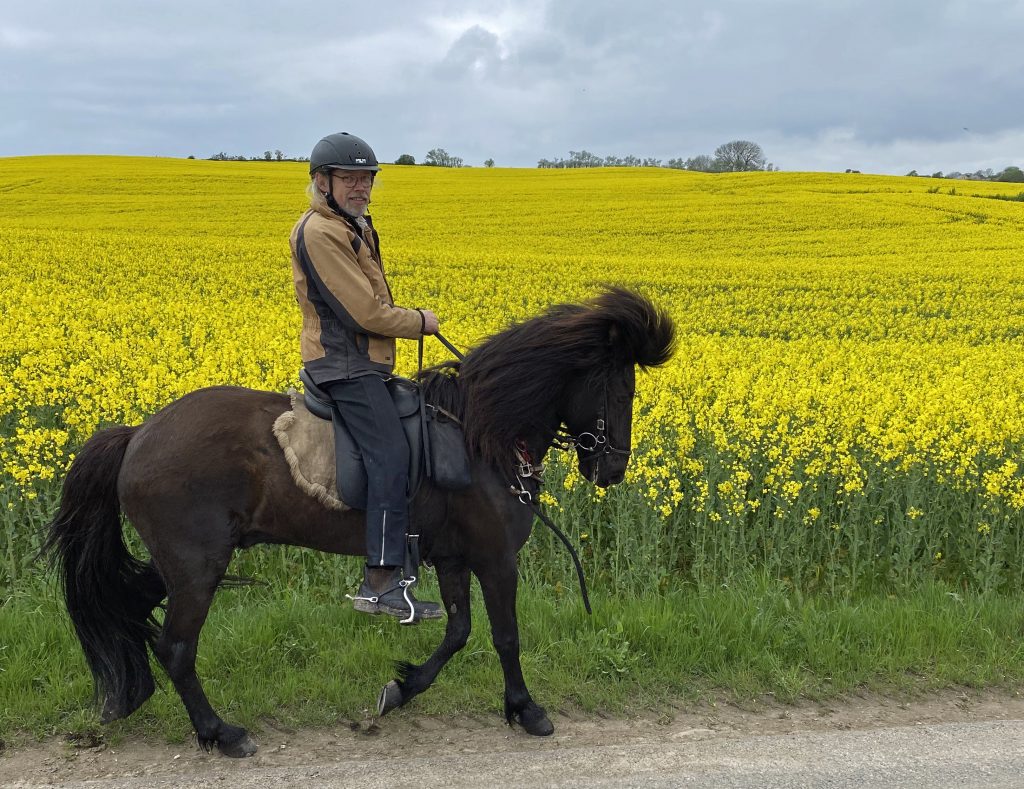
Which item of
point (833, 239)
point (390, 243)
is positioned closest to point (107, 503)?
point (390, 243)

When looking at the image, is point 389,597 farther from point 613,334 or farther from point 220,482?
point 613,334

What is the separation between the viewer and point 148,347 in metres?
10.9

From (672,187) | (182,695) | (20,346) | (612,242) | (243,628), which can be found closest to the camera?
(182,695)

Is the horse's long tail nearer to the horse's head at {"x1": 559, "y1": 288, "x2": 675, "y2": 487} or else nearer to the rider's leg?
the rider's leg

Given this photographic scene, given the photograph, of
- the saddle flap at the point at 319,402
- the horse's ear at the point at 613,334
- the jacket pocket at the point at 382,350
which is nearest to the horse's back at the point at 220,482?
the saddle flap at the point at 319,402

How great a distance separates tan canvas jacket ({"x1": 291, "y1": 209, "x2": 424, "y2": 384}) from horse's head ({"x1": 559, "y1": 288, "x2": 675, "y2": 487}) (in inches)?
34.1

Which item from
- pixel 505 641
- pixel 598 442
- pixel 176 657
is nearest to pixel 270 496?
pixel 176 657

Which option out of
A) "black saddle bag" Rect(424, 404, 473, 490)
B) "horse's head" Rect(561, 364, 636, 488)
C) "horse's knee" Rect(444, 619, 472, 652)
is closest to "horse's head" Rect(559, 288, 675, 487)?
"horse's head" Rect(561, 364, 636, 488)

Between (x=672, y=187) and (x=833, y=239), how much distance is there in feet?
51.7

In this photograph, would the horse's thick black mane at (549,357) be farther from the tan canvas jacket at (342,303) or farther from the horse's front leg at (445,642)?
the horse's front leg at (445,642)

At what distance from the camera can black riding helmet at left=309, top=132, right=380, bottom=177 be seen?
391 centimetres

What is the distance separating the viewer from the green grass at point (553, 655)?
168 inches

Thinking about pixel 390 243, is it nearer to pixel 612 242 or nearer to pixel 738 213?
pixel 612 242

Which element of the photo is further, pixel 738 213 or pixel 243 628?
pixel 738 213
